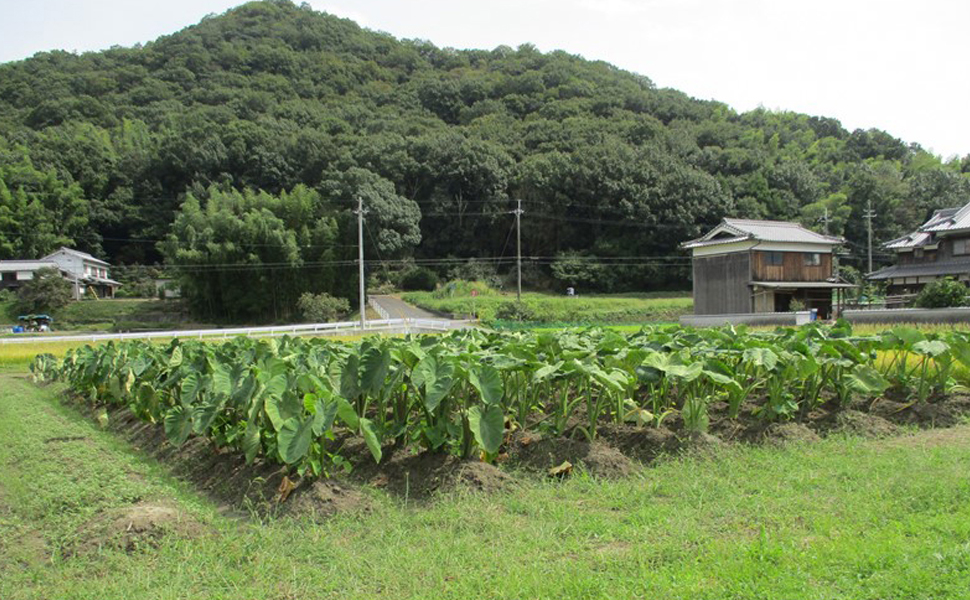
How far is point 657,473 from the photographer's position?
4.39 meters

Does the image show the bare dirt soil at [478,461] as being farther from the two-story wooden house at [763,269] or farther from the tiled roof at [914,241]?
the tiled roof at [914,241]

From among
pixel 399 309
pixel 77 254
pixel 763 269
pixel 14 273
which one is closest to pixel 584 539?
pixel 763 269

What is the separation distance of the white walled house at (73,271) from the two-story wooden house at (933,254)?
57112 mm

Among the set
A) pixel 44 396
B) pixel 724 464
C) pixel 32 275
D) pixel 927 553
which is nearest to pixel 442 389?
pixel 724 464

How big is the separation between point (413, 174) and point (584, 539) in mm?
57819

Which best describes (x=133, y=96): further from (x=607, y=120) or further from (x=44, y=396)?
(x=44, y=396)

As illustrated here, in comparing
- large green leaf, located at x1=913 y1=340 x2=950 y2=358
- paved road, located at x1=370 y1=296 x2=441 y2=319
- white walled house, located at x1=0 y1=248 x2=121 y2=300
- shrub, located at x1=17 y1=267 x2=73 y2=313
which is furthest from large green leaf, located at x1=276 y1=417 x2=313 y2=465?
white walled house, located at x1=0 y1=248 x2=121 y2=300

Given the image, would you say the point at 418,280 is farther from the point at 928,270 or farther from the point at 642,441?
the point at 642,441

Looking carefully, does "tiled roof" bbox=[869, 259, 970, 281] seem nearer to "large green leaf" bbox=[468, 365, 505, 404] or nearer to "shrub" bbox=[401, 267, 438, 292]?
"shrub" bbox=[401, 267, 438, 292]

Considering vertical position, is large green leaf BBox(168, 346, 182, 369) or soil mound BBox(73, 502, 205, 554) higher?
large green leaf BBox(168, 346, 182, 369)

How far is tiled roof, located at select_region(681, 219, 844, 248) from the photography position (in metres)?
30.3

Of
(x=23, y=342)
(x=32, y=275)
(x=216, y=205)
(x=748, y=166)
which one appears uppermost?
(x=748, y=166)

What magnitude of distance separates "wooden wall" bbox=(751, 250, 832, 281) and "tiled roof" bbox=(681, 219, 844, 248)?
763mm

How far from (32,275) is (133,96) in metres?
39.9
